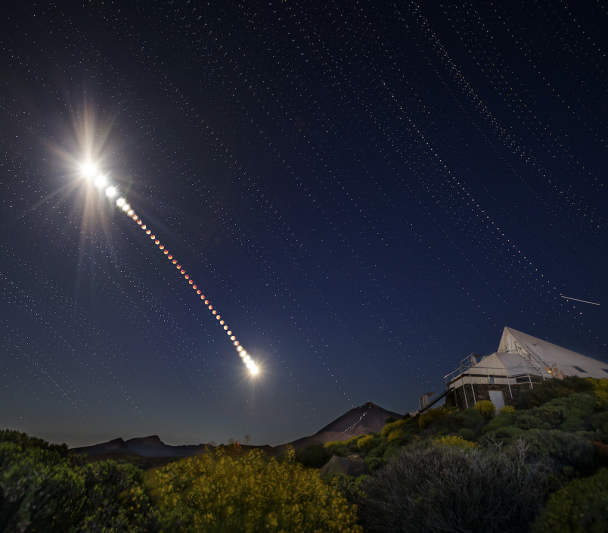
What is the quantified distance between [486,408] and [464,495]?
2130 cm

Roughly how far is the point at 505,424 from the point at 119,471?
2434 cm

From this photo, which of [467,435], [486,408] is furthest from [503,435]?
[486,408]

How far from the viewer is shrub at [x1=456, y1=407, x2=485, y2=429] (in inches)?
1030

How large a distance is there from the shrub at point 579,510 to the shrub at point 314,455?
99.8 feet

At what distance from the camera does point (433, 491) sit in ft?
35.9

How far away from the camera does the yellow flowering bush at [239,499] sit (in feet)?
28.3

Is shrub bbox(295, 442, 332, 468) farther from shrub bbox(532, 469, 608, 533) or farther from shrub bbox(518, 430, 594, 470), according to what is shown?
shrub bbox(532, 469, 608, 533)

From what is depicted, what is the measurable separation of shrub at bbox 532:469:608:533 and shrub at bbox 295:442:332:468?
30.4 meters

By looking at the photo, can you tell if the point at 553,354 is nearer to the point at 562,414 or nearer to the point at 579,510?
the point at 562,414

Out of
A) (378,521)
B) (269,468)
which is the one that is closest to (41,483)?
(269,468)

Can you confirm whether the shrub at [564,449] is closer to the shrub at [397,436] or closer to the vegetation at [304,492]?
the vegetation at [304,492]

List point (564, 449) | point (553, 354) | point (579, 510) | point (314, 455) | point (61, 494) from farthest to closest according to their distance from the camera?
1. point (553, 354)
2. point (314, 455)
3. point (564, 449)
4. point (579, 510)
5. point (61, 494)

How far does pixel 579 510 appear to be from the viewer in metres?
6.42

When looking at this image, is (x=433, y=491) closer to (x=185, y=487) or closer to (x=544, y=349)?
(x=185, y=487)
